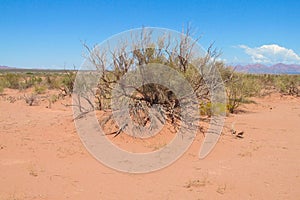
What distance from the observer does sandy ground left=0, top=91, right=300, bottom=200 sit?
520 cm

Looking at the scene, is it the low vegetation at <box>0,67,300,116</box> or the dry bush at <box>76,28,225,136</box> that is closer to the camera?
the dry bush at <box>76,28,225,136</box>

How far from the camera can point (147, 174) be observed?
6242 mm

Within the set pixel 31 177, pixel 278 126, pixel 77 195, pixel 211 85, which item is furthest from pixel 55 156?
pixel 278 126

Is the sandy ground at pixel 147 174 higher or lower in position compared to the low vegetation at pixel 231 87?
lower

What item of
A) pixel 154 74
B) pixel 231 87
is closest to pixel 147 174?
pixel 154 74

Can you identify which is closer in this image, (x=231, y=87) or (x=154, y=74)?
(x=154, y=74)

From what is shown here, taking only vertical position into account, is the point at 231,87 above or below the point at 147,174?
above

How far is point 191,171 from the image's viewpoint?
6.35 meters

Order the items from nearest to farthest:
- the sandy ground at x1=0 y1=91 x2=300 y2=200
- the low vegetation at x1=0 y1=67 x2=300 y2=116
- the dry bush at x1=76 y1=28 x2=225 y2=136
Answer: the sandy ground at x1=0 y1=91 x2=300 y2=200, the dry bush at x1=76 y1=28 x2=225 y2=136, the low vegetation at x1=0 y1=67 x2=300 y2=116

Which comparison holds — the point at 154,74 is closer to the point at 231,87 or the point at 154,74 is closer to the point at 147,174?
the point at 147,174

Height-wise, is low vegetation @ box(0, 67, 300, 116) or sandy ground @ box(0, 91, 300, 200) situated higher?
low vegetation @ box(0, 67, 300, 116)

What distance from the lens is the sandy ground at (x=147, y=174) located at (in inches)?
205

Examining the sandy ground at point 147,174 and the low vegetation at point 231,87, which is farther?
the low vegetation at point 231,87

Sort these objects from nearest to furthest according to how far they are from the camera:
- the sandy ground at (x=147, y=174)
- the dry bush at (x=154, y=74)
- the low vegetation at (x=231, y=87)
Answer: the sandy ground at (x=147, y=174)
the dry bush at (x=154, y=74)
the low vegetation at (x=231, y=87)
